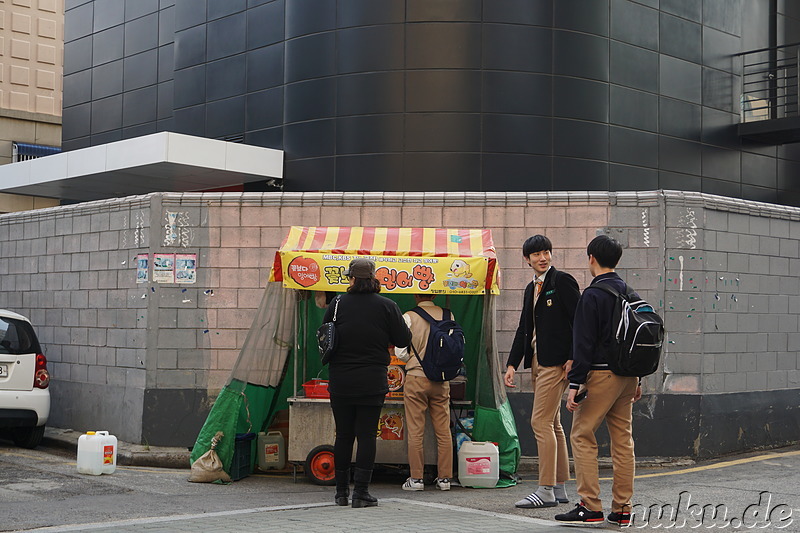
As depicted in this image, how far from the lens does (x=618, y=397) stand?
21.9 feet

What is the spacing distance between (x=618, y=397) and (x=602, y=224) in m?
3.82

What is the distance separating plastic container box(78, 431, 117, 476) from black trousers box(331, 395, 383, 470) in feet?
9.41

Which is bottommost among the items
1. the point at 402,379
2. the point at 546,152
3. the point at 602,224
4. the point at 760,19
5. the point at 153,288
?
the point at 402,379

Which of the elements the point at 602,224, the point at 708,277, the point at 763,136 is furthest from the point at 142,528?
the point at 763,136

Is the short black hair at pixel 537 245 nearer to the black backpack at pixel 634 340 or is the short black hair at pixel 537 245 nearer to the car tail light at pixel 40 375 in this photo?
the black backpack at pixel 634 340

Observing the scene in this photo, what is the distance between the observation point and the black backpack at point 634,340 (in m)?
6.41

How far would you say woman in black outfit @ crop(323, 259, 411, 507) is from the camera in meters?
7.34

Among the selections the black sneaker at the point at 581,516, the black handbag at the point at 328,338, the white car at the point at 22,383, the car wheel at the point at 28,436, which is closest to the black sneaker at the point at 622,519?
the black sneaker at the point at 581,516

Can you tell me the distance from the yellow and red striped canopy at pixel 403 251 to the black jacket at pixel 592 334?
2174 millimetres

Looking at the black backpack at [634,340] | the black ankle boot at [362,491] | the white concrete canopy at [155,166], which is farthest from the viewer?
the white concrete canopy at [155,166]

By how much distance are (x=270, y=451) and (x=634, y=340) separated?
416cm

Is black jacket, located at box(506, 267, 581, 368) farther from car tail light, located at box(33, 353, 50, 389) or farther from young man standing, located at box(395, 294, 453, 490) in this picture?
car tail light, located at box(33, 353, 50, 389)

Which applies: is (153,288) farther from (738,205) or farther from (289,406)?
(738,205)

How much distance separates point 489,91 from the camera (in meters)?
13.2
